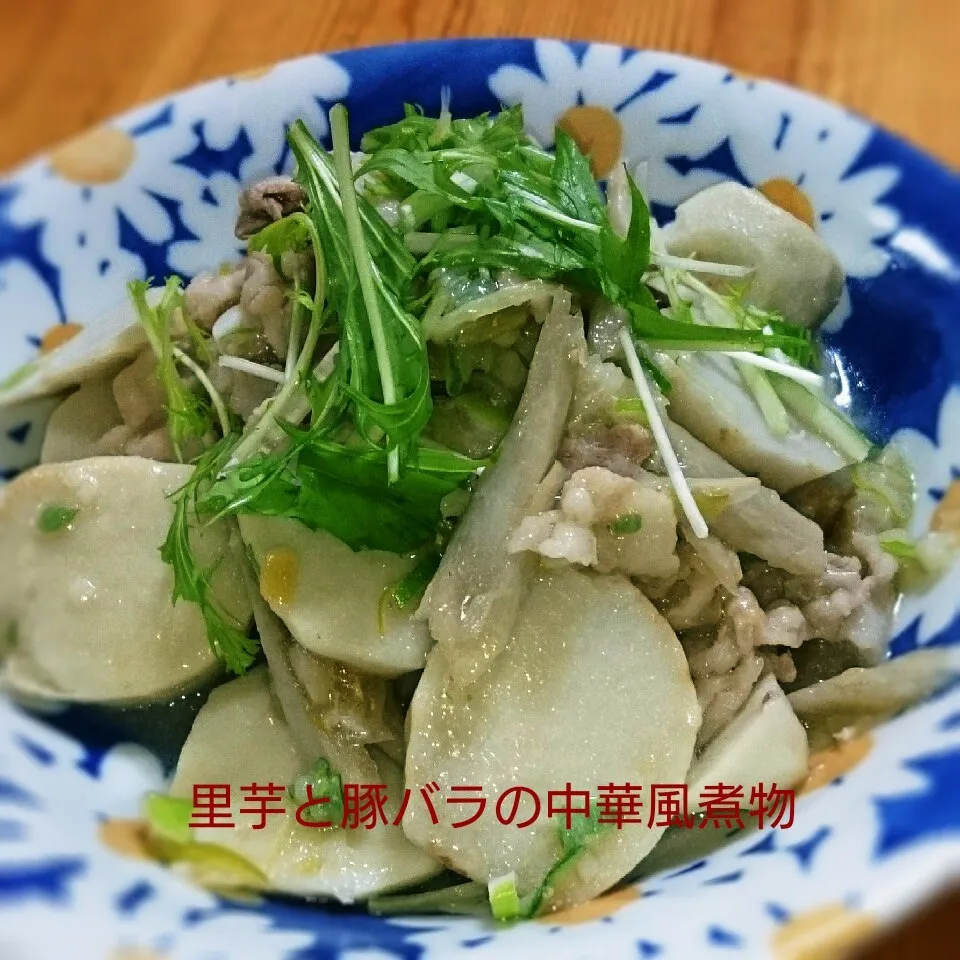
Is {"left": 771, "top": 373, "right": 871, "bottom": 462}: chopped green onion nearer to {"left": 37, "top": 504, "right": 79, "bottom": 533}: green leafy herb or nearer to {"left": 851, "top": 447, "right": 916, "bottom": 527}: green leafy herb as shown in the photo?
{"left": 851, "top": 447, "right": 916, "bottom": 527}: green leafy herb

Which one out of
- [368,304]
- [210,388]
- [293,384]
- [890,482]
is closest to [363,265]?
[368,304]

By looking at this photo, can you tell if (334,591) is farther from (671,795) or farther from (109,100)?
(109,100)

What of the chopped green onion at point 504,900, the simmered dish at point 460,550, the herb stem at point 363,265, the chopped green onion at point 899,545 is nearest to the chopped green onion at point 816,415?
the simmered dish at point 460,550

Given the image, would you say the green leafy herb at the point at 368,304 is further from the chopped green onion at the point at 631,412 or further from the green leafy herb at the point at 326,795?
the green leafy herb at the point at 326,795

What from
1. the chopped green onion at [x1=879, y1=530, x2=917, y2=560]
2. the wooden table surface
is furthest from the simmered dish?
the wooden table surface

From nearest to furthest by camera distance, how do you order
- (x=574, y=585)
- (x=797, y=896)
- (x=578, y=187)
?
(x=797, y=896) < (x=574, y=585) < (x=578, y=187)

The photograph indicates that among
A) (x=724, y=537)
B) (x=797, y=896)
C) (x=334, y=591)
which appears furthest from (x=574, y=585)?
(x=797, y=896)
